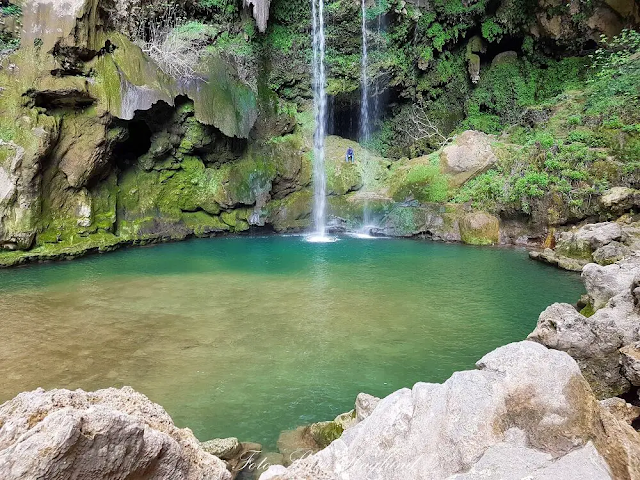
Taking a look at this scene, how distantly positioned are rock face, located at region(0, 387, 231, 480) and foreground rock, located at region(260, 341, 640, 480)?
510 millimetres

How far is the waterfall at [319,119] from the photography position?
18.6 metres

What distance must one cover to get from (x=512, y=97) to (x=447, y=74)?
319 cm

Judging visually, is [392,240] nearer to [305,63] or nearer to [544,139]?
[544,139]

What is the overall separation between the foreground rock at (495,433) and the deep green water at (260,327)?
242cm

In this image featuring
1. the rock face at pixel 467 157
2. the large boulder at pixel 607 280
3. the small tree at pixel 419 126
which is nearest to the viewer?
the large boulder at pixel 607 280

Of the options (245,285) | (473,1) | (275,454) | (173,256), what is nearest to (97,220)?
(173,256)

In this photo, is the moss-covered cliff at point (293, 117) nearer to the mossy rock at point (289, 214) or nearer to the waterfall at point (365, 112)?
the mossy rock at point (289, 214)

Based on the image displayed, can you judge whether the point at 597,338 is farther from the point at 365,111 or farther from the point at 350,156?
the point at 365,111

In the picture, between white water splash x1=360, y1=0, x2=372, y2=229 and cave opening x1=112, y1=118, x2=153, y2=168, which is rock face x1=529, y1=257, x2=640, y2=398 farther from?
cave opening x1=112, y1=118, x2=153, y2=168

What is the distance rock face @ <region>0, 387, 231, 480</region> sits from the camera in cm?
181

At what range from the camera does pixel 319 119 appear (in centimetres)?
2000

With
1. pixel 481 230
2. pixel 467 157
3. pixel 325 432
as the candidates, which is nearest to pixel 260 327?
pixel 325 432

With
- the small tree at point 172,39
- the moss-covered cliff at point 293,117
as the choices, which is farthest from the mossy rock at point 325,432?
the small tree at point 172,39

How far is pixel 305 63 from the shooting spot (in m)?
19.8
